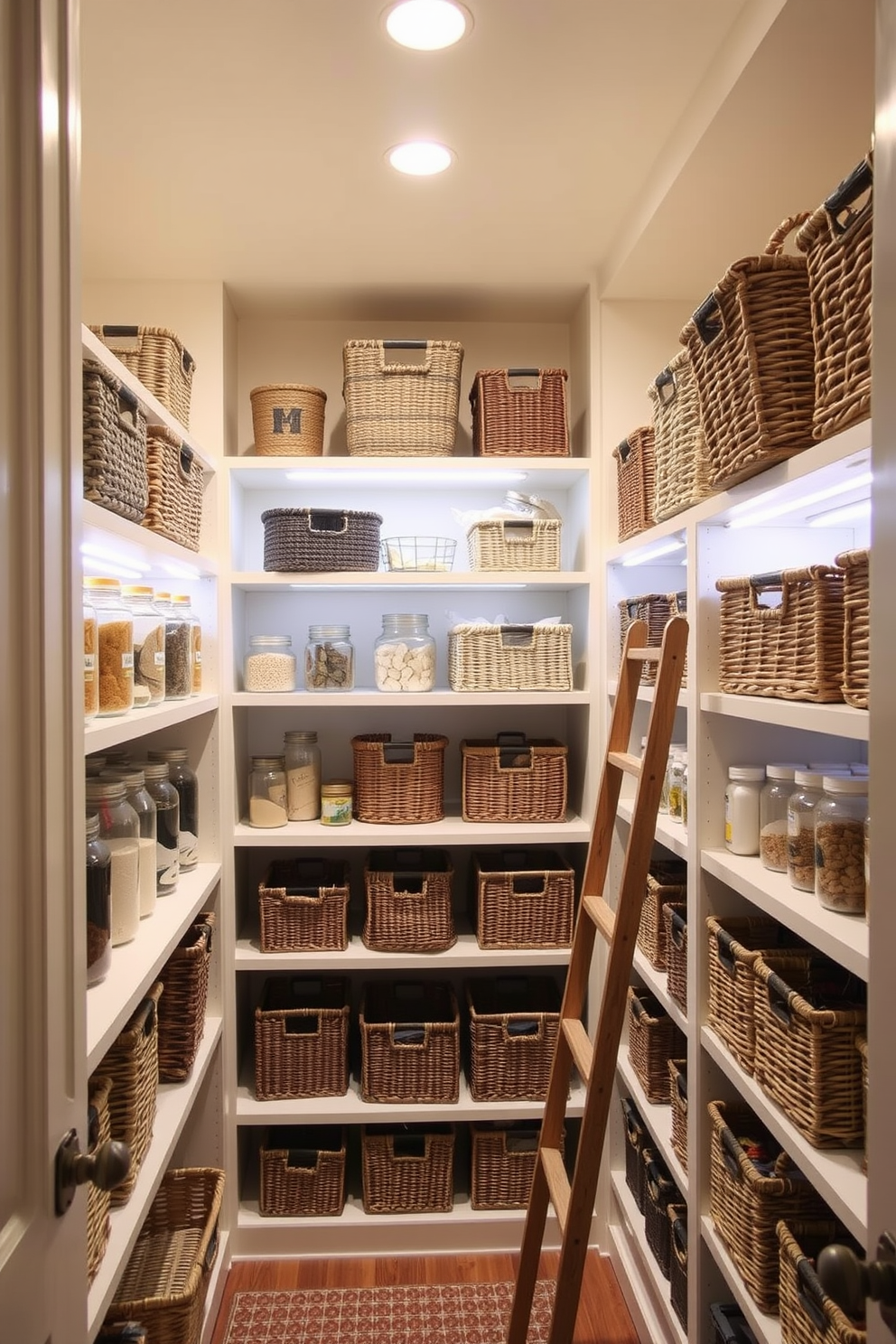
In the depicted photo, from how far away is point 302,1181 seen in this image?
2389 millimetres

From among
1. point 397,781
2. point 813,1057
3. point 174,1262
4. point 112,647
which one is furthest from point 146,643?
point 813,1057

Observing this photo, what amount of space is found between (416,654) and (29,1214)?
1758 mm

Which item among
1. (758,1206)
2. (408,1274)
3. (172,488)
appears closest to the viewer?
(758,1206)

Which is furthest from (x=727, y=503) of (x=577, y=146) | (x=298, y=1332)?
(x=298, y=1332)

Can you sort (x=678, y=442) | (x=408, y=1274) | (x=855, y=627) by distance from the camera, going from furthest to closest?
(x=408, y=1274) < (x=678, y=442) < (x=855, y=627)

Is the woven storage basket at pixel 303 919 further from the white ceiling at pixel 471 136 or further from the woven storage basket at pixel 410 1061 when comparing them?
the white ceiling at pixel 471 136

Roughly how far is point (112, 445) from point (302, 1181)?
1.99 metres

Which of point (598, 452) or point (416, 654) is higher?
point (598, 452)

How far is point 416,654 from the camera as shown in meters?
2.44

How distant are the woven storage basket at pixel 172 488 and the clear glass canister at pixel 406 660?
1.86 ft

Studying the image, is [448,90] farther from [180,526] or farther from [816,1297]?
[816,1297]

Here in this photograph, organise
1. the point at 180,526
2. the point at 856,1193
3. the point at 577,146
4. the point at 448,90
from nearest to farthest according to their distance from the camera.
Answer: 1. the point at 856,1193
2. the point at 448,90
3. the point at 577,146
4. the point at 180,526

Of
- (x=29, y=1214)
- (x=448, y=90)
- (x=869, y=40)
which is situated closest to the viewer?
(x=29, y=1214)

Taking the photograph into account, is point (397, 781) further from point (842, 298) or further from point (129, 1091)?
point (842, 298)
